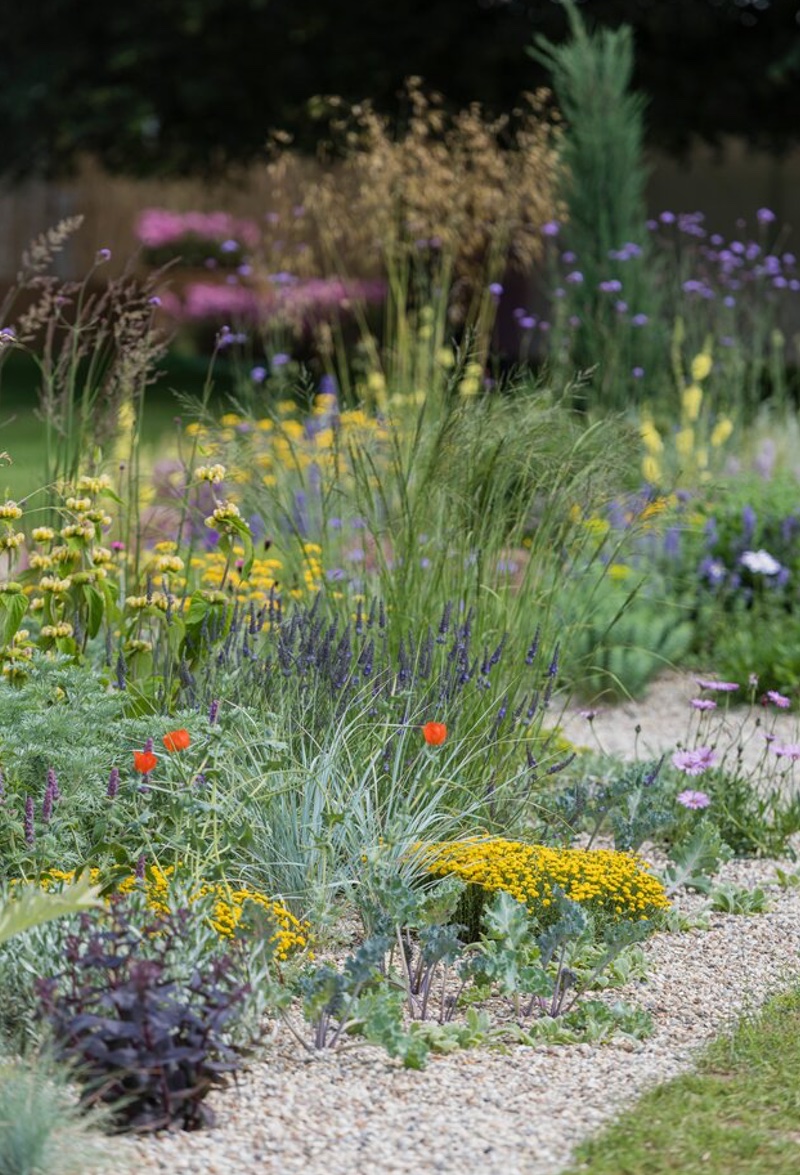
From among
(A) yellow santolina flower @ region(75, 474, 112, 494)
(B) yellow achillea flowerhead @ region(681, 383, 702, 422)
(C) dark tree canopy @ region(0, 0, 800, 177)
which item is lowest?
(B) yellow achillea flowerhead @ region(681, 383, 702, 422)

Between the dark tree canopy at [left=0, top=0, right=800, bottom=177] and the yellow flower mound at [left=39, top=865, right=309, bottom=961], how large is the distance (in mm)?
13316

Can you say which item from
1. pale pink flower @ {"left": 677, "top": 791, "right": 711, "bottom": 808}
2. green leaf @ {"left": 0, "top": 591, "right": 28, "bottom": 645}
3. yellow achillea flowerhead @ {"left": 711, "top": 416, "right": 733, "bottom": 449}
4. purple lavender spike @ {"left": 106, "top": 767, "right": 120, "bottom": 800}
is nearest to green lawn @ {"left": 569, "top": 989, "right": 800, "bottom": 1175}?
pale pink flower @ {"left": 677, "top": 791, "right": 711, "bottom": 808}

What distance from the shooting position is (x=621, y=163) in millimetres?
9914

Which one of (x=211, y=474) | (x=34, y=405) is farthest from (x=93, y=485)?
(x=34, y=405)

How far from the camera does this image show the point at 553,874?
11.4ft

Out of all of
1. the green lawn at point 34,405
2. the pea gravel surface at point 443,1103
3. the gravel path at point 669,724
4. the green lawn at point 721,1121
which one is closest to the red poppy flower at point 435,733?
the pea gravel surface at point 443,1103

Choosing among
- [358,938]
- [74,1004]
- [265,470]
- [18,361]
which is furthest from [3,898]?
[18,361]

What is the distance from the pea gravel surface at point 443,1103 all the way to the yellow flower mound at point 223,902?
24 centimetres

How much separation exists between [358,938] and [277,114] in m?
15.8

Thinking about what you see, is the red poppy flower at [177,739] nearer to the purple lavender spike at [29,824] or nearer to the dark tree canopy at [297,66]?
the purple lavender spike at [29,824]

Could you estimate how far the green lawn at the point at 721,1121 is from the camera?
2.53m

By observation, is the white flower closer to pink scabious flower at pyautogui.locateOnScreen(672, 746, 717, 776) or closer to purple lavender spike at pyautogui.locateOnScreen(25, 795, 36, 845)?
pink scabious flower at pyautogui.locateOnScreen(672, 746, 717, 776)

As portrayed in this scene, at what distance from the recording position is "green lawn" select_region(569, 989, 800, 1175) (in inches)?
99.6

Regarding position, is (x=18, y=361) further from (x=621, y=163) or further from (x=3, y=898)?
(x=3, y=898)
